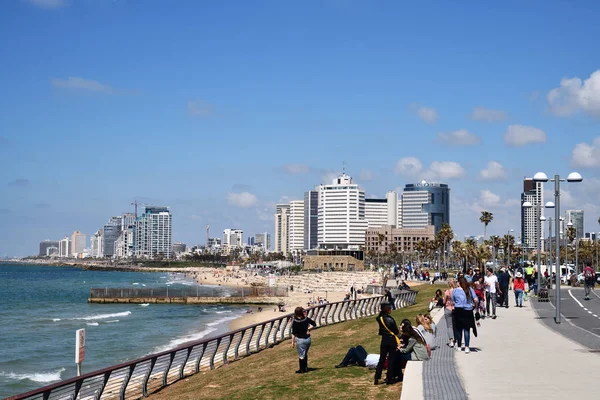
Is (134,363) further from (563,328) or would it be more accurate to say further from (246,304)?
(246,304)

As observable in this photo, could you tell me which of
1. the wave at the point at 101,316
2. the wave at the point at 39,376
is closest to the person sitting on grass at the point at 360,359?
the wave at the point at 39,376

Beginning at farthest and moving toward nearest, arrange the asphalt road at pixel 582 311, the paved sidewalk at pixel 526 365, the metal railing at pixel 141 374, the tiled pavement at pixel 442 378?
the asphalt road at pixel 582 311 < the metal railing at pixel 141 374 < the paved sidewalk at pixel 526 365 < the tiled pavement at pixel 442 378

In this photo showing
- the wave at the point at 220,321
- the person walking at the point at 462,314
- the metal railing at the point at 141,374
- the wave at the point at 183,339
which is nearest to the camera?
the metal railing at the point at 141,374

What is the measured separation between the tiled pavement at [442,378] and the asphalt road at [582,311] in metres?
7.99

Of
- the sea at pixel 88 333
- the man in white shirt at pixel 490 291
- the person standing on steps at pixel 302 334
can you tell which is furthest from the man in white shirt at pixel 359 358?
the sea at pixel 88 333

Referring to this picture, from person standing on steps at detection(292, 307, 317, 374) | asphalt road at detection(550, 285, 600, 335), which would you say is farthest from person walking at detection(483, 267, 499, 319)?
person standing on steps at detection(292, 307, 317, 374)

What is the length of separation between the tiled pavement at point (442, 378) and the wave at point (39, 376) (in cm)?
2095

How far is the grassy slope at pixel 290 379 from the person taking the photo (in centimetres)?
1335

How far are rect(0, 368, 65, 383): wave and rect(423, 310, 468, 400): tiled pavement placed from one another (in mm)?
20952

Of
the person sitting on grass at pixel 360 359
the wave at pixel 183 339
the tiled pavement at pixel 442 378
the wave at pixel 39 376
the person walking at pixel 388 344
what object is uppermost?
the person walking at pixel 388 344

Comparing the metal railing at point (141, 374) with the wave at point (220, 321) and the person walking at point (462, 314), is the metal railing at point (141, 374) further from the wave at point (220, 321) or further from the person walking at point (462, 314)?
the wave at point (220, 321)

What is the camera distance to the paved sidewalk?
11641mm

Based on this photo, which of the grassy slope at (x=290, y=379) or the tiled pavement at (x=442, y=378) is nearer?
the tiled pavement at (x=442, y=378)

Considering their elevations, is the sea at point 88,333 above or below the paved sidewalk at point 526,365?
below
